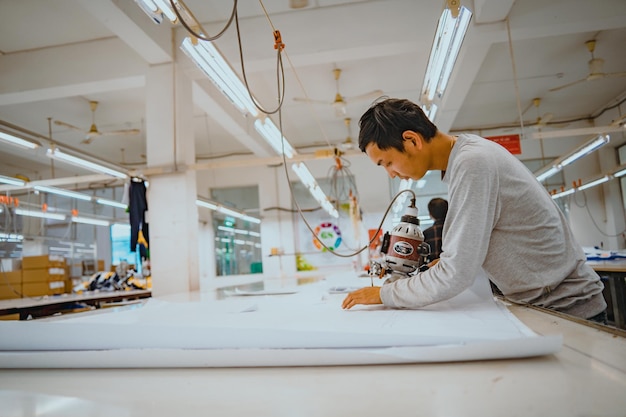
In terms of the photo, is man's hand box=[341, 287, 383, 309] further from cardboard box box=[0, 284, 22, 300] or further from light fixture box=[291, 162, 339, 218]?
cardboard box box=[0, 284, 22, 300]

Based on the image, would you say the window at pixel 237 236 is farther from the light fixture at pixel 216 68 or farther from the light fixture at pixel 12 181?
the light fixture at pixel 216 68

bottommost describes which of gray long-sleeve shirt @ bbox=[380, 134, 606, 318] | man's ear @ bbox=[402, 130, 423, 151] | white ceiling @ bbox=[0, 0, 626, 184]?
gray long-sleeve shirt @ bbox=[380, 134, 606, 318]

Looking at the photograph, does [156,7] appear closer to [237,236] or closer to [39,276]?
[39,276]

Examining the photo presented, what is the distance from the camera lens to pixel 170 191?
4.37 metres

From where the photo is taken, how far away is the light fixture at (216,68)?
8.72 ft

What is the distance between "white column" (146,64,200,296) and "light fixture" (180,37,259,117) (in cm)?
126

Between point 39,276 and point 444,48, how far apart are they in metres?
6.21

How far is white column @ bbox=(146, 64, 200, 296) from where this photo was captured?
432cm

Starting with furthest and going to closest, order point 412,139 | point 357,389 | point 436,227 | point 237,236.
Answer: point 237,236
point 436,227
point 412,139
point 357,389

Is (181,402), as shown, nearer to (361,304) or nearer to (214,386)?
(214,386)

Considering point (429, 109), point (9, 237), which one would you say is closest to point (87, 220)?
point (9, 237)

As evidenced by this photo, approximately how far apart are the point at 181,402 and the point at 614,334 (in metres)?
0.83

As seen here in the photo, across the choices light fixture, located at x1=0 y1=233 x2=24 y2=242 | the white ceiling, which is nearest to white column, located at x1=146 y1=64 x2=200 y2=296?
the white ceiling

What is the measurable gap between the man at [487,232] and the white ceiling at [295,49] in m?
1.85
